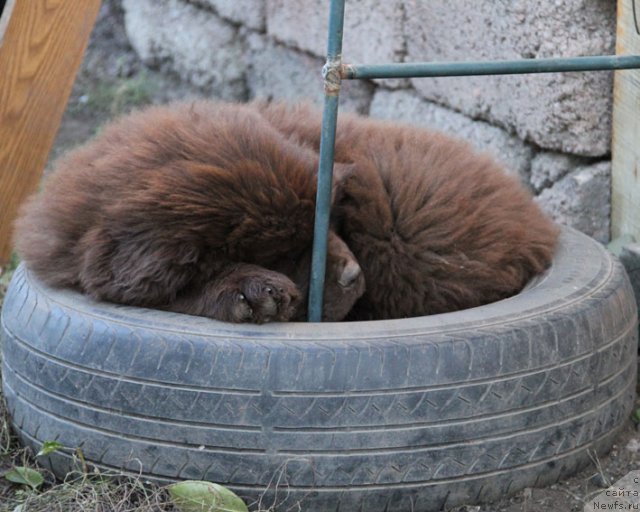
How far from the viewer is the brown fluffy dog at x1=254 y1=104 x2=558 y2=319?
2.75 m

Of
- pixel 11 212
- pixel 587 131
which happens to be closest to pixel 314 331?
pixel 587 131

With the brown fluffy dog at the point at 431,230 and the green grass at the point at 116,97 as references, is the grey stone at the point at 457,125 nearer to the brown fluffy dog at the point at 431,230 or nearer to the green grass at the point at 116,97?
the brown fluffy dog at the point at 431,230

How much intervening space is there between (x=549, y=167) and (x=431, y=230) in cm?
121

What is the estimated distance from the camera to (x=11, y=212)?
3865 millimetres

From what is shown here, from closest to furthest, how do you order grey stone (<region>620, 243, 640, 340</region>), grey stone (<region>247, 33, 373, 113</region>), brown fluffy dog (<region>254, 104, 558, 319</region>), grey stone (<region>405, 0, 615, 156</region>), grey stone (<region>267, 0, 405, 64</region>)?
1. brown fluffy dog (<region>254, 104, 558, 319</region>)
2. grey stone (<region>620, 243, 640, 340</region>)
3. grey stone (<region>405, 0, 615, 156</region>)
4. grey stone (<region>267, 0, 405, 64</region>)
5. grey stone (<region>247, 33, 373, 113</region>)

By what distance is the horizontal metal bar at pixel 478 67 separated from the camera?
232 centimetres

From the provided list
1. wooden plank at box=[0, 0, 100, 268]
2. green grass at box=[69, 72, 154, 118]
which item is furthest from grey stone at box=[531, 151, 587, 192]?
green grass at box=[69, 72, 154, 118]

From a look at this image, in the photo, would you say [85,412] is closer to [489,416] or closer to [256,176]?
[256,176]

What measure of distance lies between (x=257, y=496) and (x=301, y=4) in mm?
3517

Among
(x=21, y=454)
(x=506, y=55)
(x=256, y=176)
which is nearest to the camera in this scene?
(x=256, y=176)

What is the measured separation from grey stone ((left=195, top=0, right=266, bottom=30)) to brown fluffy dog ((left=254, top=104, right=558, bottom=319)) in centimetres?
293

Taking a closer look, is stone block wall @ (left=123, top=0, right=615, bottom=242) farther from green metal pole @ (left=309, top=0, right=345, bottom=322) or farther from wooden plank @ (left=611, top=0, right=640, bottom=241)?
green metal pole @ (left=309, top=0, right=345, bottom=322)

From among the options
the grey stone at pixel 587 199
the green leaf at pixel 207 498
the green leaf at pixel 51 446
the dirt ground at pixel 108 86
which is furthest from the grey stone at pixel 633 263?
the dirt ground at pixel 108 86

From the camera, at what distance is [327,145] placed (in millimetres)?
2359
